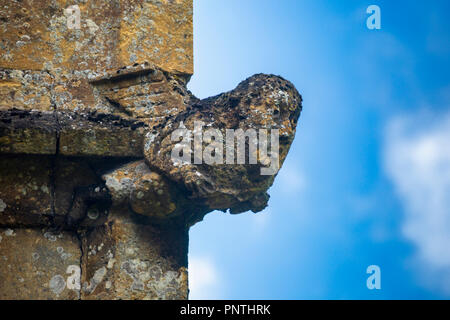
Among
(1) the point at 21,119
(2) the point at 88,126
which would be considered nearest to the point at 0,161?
(1) the point at 21,119

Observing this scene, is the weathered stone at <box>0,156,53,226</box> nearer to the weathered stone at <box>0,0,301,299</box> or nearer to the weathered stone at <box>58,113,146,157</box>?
the weathered stone at <box>0,0,301,299</box>

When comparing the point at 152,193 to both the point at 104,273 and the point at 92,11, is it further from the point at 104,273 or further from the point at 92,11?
the point at 92,11

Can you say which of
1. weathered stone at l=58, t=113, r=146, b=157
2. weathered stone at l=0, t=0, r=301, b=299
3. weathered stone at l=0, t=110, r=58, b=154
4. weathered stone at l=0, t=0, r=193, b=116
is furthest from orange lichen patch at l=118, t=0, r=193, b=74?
weathered stone at l=0, t=110, r=58, b=154

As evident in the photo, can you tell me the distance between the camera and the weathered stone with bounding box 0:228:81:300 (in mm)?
4629

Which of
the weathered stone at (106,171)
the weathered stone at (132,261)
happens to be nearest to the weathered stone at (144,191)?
the weathered stone at (106,171)

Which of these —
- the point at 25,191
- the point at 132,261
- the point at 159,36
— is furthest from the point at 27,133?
the point at 159,36

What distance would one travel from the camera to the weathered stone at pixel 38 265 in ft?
15.2

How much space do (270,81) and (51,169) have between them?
1502 mm

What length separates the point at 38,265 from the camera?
4.70 m

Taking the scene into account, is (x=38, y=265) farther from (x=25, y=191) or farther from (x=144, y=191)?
(x=144, y=191)

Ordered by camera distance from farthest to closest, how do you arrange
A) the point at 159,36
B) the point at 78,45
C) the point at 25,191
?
the point at 159,36, the point at 78,45, the point at 25,191

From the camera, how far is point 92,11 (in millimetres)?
5285
